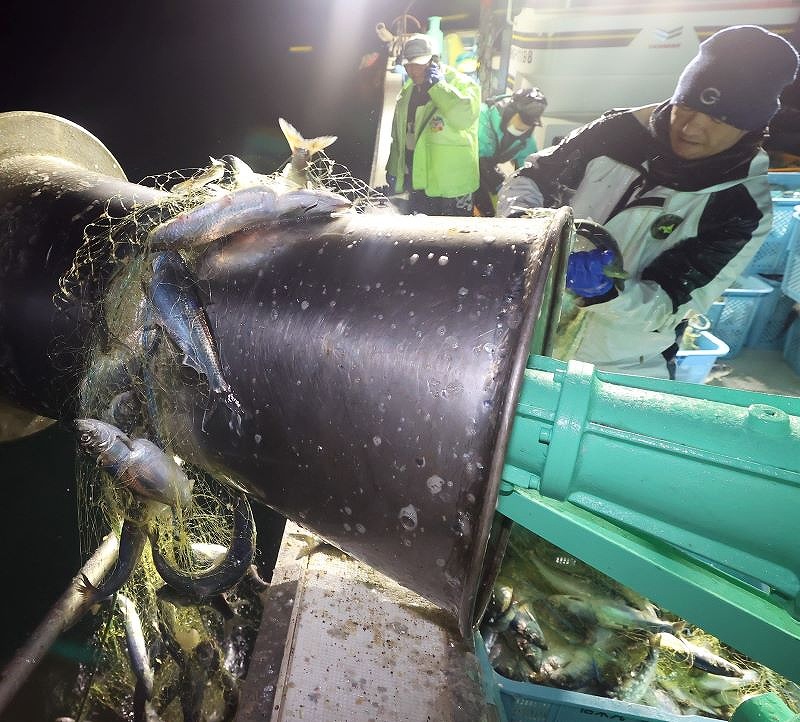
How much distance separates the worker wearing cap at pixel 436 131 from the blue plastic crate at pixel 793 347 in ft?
12.9

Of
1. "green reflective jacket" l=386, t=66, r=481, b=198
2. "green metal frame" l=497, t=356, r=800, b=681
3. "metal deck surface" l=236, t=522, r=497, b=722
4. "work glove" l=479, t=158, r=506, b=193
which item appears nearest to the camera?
"green metal frame" l=497, t=356, r=800, b=681

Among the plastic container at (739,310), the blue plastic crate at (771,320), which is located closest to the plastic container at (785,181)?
the blue plastic crate at (771,320)

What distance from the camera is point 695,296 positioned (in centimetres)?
266

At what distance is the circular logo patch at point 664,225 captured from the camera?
102 inches

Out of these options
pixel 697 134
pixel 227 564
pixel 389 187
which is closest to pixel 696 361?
pixel 697 134

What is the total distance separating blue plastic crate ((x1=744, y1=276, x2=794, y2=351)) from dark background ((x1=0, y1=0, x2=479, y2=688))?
16.3 ft

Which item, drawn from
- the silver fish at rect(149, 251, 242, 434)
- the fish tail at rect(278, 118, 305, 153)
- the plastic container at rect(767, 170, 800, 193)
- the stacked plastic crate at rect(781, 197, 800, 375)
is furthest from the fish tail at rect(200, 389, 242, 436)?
the plastic container at rect(767, 170, 800, 193)

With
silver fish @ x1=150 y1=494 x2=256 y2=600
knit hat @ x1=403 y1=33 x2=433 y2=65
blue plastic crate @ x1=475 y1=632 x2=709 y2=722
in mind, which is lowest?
blue plastic crate @ x1=475 y1=632 x2=709 y2=722

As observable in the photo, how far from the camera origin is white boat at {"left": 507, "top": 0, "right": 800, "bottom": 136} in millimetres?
6656

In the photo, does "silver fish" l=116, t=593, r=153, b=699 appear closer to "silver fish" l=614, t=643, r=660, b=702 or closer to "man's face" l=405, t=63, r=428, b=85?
"silver fish" l=614, t=643, r=660, b=702

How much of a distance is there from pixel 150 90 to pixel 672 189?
288 cm

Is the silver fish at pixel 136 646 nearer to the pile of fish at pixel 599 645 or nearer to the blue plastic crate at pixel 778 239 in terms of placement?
the pile of fish at pixel 599 645

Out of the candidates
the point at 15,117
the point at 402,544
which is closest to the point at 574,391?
the point at 402,544

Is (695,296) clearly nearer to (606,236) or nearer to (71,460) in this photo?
(606,236)
